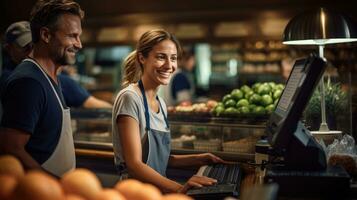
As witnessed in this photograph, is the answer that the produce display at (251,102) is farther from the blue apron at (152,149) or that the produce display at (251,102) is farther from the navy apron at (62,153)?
the navy apron at (62,153)

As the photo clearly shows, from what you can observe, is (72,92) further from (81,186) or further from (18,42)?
(81,186)

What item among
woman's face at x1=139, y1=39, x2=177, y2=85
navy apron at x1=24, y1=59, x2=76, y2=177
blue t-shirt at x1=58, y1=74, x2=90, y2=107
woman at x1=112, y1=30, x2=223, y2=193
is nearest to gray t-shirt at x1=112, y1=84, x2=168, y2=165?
woman at x1=112, y1=30, x2=223, y2=193

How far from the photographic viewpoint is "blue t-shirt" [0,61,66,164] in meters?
1.98

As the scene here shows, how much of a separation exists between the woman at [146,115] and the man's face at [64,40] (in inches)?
15.1

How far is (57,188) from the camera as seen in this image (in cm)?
125

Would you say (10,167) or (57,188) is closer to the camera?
(57,188)

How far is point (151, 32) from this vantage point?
8.79ft

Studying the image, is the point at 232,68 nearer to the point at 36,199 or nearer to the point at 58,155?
the point at 58,155

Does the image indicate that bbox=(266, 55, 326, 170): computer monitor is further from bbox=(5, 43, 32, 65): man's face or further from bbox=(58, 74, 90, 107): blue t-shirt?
bbox=(58, 74, 90, 107): blue t-shirt

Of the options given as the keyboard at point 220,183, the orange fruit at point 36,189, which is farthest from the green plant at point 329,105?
the orange fruit at point 36,189

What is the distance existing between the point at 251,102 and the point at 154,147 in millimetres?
1165

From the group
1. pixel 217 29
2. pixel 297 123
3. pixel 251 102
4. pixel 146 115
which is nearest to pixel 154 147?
pixel 146 115

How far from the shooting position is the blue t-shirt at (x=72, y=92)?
14.4 feet

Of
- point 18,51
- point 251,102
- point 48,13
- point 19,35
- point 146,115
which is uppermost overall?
point 48,13
